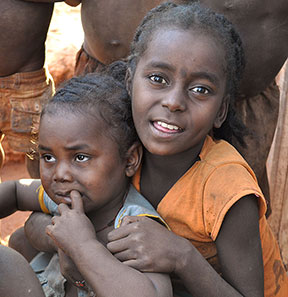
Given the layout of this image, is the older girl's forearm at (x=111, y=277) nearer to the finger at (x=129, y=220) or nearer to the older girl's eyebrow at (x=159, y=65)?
the finger at (x=129, y=220)

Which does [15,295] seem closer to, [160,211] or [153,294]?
[153,294]

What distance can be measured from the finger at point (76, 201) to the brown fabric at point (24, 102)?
1.09 meters

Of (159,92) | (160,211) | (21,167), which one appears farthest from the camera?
(21,167)

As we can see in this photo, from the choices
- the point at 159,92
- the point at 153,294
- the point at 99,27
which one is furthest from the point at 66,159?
the point at 99,27

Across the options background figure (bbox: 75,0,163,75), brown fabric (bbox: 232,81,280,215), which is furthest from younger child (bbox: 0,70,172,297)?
brown fabric (bbox: 232,81,280,215)

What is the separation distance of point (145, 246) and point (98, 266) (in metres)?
0.16

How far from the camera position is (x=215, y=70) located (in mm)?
1698

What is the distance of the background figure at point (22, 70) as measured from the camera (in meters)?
2.41

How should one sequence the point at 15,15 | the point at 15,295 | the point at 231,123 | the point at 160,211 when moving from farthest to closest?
the point at 15,15 < the point at 231,123 < the point at 160,211 < the point at 15,295

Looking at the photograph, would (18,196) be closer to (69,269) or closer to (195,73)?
(69,269)

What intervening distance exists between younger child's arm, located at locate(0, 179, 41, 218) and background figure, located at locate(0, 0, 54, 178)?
63cm

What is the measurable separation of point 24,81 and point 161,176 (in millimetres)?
1092

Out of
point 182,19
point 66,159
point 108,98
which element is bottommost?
point 66,159

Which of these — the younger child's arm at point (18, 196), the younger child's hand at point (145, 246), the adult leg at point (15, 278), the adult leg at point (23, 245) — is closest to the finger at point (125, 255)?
the younger child's hand at point (145, 246)
